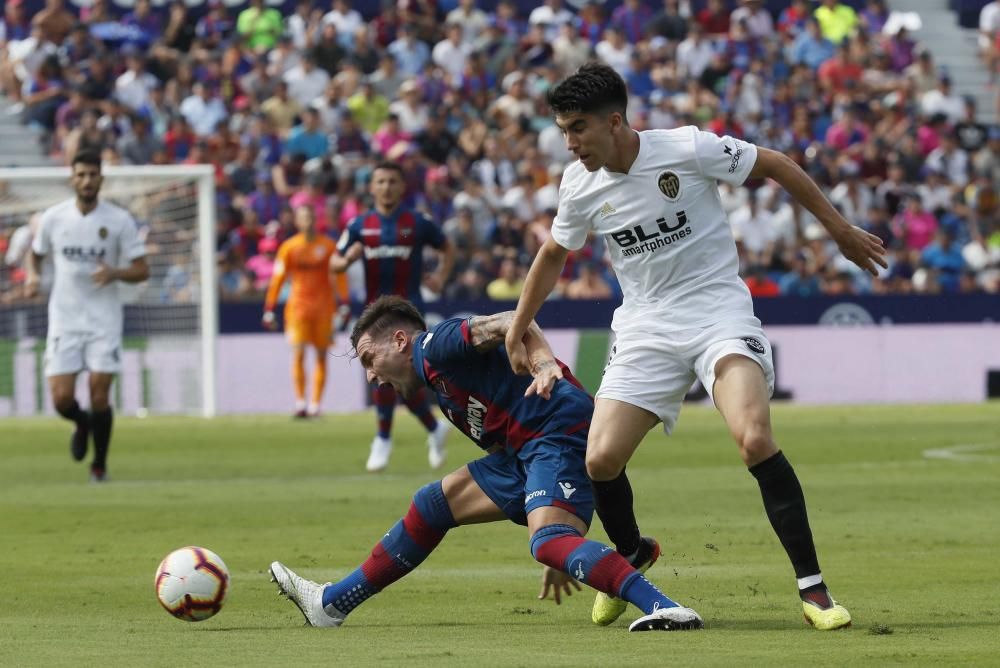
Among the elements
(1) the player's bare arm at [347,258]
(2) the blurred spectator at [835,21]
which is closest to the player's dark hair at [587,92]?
(1) the player's bare arm at [347,258]

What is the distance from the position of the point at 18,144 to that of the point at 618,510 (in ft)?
74.7

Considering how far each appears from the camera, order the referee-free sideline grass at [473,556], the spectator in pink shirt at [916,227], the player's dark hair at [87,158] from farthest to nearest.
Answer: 1. the spectator in pink shirt at [916,227]
2. the player's dark hair at [87,158]
3. the referee-free sideline grass at [473,556]

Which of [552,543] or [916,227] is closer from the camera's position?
[552,543]

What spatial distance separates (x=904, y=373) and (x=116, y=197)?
10.8 meters

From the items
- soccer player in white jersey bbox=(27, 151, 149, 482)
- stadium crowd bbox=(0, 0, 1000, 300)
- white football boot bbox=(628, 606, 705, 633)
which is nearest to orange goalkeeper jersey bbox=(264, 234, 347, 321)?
stadium crowd bbox=(0, 0, 1000, 300)

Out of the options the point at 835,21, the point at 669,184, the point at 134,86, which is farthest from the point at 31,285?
the point at 835,21

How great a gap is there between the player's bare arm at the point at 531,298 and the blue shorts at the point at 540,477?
1.15 ft

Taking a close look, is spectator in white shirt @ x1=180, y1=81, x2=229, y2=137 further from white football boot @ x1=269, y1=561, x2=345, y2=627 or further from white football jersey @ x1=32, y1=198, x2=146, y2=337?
white football boot @ x1=269, y1=561, x2=345, y2=627

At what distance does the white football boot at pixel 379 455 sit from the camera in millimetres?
15125

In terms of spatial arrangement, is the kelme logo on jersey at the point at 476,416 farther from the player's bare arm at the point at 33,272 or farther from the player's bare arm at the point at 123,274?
the player's bare arm at the point at 33,272

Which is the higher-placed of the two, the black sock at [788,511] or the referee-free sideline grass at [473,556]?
the black sock at [788,511]

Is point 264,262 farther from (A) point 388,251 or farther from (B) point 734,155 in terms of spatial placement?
(B) point 734,155

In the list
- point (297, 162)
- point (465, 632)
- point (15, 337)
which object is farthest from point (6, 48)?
point (465, 632)

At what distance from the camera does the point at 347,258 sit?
15469mm
